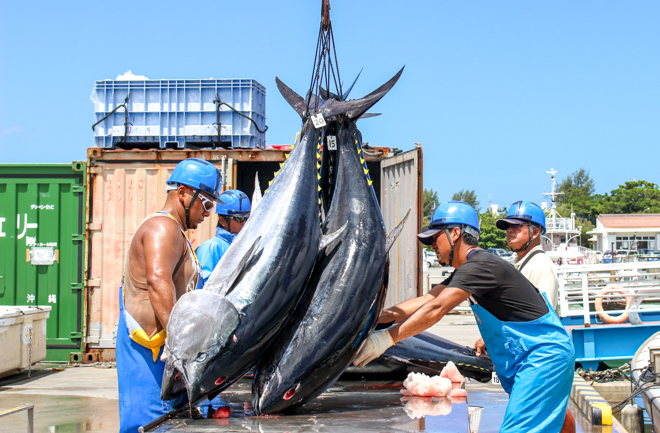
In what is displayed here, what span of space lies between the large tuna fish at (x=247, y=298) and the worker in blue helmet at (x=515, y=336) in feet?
1.87

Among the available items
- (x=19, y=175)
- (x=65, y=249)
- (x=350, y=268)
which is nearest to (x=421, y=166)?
(x=350, y=268)

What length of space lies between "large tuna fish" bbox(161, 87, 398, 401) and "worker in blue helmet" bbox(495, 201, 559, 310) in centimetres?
179

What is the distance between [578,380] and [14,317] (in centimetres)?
585

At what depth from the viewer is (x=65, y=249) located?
23.6ft

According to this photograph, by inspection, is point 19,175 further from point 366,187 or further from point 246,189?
point 366,187

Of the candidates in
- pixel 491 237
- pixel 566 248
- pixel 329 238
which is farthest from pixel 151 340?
pixel 491 237

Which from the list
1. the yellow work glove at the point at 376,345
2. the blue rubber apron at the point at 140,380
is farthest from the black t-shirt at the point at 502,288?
the blue rubber apron at the point at 140,380

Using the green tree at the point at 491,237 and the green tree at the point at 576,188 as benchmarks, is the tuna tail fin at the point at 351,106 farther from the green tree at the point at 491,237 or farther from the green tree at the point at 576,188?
the green tree at the point at 576,188

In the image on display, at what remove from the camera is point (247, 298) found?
8.50 feet

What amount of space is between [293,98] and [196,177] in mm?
1003

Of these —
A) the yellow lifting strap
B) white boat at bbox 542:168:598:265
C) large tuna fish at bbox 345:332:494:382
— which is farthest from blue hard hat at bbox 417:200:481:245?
white boat at bbox 542:168:598:265

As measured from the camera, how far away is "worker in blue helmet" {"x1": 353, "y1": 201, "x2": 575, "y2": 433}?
2783mm

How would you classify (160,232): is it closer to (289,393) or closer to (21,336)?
(289,393)

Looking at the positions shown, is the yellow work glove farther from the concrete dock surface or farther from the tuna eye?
the tuna eye
